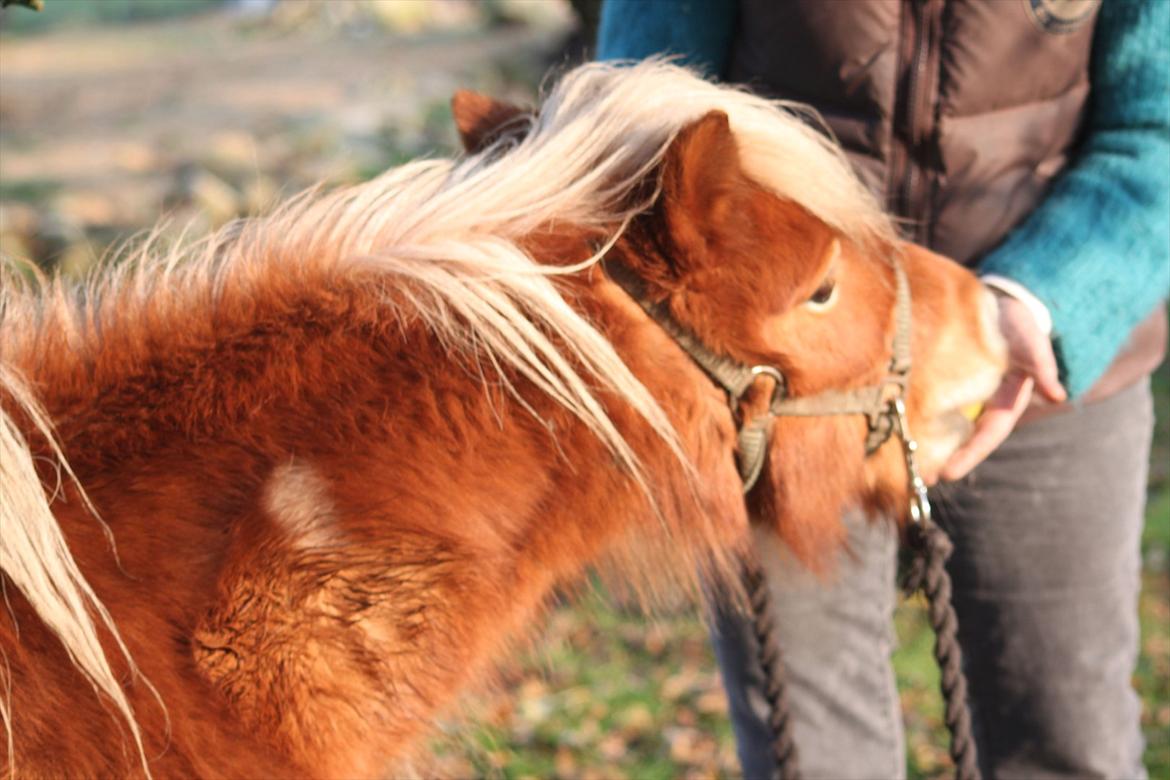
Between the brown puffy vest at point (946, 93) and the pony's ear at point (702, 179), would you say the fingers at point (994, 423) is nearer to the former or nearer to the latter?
the brown puffy vest at point (946, 93)

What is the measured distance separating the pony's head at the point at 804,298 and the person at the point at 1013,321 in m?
0.10

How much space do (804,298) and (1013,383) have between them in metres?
0.51

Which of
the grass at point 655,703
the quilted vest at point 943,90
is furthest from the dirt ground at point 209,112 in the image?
the grass at point 655,703

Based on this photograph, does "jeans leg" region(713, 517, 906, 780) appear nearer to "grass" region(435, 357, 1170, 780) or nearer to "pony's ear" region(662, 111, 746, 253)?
"pony's ear" region(662, 111, 746, 253)

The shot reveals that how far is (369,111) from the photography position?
336 inches

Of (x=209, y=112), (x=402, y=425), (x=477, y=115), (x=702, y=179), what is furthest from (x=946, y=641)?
(x=209, y=112)

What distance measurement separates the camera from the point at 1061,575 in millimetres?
2104

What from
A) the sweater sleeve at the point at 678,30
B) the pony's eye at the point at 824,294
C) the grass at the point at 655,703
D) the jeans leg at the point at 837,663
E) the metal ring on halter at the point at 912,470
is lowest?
the grass at the point at 655,703

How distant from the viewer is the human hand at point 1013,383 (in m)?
1.91

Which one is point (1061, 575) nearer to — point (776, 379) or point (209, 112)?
point (776, 379)

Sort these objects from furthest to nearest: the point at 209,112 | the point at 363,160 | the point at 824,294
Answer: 1. the point at 209,112
2. the point at 363,160
3. the point at 824,294

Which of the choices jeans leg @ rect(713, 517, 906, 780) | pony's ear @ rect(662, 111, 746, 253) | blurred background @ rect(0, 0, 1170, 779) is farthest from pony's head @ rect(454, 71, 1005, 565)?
blurred background @ rect(0, 0, 1170, 779)

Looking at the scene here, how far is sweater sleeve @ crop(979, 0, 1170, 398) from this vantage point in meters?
1.93

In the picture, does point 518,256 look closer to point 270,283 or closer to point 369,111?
point 270,283
